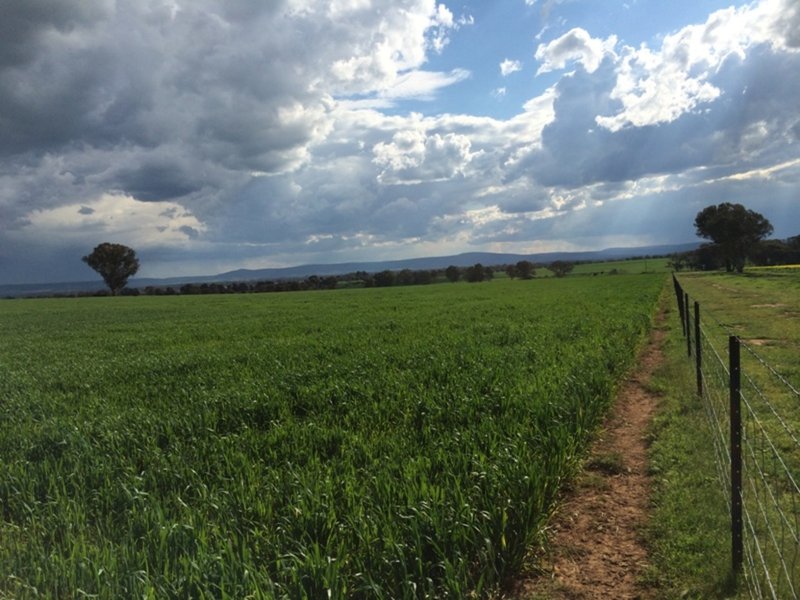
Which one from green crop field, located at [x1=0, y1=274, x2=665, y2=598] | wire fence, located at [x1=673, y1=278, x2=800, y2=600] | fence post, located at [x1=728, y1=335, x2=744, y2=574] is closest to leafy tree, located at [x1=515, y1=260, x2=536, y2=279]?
Answer: green crop field, located at [x1=0, y1=274, x2=665, y2=598]

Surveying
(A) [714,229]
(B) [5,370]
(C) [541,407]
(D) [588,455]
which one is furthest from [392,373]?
(A) [714,229]

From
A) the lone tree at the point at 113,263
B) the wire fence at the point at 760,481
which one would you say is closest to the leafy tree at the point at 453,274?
the lone tree at the point at 113,263

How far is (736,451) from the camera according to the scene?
154 inches

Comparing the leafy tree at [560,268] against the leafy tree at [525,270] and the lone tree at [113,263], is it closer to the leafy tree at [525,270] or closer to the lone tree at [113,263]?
the leafy tree at [525,270]

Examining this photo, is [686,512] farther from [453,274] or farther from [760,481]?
[453,274]

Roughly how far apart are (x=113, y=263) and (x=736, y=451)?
148m

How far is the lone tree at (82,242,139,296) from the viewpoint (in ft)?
421

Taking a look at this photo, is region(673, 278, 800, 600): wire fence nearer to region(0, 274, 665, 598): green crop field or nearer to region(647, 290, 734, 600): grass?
region(647, 290, 734, 600): grass

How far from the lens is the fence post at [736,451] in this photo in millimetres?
3844

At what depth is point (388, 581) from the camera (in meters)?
3.81

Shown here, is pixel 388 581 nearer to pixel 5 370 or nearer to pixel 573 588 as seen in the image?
pixel 573 588

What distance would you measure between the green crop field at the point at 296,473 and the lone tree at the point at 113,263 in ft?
438

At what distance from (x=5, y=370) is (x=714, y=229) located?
99.2 metres

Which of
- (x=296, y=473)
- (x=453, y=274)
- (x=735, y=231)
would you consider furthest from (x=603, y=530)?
(x=453, y=274)
